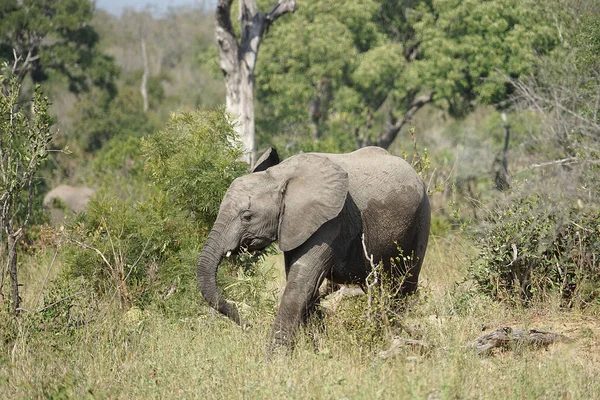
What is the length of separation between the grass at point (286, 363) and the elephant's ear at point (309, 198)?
2.67 feet

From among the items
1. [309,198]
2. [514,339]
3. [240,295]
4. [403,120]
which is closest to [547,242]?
[514,339]

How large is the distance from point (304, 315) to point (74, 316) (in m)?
2.22

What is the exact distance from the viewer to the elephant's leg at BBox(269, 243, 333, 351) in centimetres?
753

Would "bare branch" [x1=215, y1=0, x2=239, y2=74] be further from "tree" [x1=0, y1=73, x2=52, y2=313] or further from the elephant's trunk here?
the elephant's trunk

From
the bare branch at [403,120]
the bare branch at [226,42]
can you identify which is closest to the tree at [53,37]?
the bare branch at [403,120]

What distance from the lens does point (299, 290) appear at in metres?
7.53

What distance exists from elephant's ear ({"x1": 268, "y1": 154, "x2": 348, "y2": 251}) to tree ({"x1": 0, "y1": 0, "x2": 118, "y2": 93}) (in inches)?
806

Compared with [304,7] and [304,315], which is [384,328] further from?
[304,7]

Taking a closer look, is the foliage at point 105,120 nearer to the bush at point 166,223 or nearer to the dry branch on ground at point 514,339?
the bush at point 166,223

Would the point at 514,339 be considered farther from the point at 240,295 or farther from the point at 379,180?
the point at 240,295

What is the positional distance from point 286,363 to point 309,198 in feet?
4.62

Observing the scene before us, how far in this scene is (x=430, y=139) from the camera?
41.9m

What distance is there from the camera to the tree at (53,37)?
28.3 metres

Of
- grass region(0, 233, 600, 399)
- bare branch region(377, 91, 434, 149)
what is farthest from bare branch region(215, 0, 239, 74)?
bare branch region(377, 91, 434, 149)
